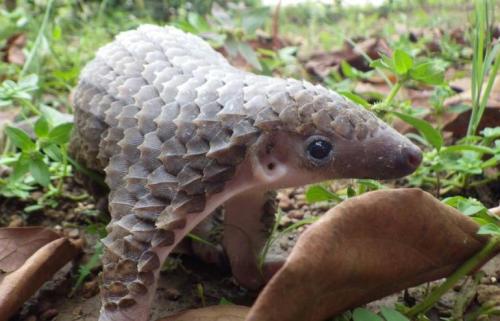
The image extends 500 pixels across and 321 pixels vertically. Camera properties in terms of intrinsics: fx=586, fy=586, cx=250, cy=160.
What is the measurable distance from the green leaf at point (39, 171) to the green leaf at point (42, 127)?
7 cm

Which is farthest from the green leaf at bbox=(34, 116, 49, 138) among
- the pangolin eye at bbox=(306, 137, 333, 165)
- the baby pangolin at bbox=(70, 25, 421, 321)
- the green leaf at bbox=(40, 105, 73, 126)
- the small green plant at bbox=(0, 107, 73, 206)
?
the pangolin eye at bbox=(306, 137, 333, 165)

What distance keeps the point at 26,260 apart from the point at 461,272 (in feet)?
3.05

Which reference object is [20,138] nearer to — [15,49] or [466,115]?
[466,115]

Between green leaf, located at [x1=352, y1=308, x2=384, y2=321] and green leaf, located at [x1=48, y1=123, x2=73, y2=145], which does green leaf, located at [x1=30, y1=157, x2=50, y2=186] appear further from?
green leaf, located at [x1=352, y1=308, x2=384, y2=321]

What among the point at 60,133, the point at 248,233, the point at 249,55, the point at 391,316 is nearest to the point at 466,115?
the point at 249,55

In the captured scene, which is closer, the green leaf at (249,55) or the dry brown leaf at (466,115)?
the dry brown leaf at (466,115)

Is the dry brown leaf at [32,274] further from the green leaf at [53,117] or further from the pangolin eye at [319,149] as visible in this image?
the pangolin eye at [319,149]

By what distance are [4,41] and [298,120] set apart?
2409 millimetres

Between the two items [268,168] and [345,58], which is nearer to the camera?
[268,168]

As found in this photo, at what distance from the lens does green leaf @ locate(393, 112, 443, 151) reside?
4.40ft

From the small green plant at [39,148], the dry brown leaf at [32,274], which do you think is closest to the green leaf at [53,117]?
the small green plant at [39,148]

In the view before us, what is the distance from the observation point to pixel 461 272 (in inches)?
42.0

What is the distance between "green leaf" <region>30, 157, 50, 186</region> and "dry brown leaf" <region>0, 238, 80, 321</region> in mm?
196

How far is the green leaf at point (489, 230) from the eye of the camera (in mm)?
995
